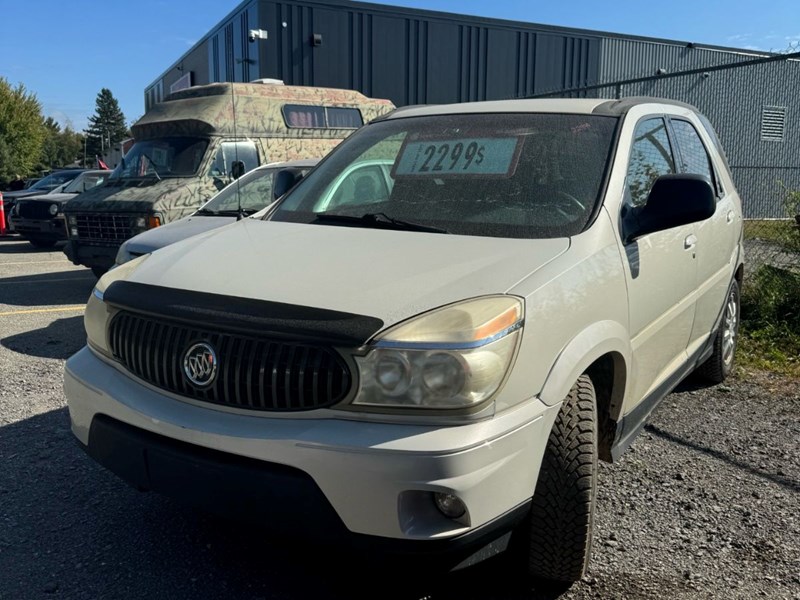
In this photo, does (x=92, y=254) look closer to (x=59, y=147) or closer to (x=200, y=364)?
(x=200, y=364)

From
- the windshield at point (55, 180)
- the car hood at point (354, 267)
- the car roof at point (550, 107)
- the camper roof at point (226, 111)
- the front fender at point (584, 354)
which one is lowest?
the front fender at point (584, 354)

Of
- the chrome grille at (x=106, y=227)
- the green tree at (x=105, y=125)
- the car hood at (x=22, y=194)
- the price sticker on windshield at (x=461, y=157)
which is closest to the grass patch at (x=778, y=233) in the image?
the price sticker on windshield at (x=461, y=157)

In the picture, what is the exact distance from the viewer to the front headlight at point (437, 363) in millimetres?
2102

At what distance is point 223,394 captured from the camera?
231 centimetres

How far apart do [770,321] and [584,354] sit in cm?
477

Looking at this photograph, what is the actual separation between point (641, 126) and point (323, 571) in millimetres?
2494

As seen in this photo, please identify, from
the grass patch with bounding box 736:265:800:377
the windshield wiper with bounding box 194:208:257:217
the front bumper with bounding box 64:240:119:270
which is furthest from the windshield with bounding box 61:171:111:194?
the grass patch with bounding box 736:265:800:377

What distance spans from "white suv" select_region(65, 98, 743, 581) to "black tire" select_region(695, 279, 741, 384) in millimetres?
1714

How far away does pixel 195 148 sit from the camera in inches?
375

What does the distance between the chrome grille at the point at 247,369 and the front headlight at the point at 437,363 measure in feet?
0.36

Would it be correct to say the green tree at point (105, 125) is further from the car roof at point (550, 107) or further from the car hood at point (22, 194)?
the car roof at point (550, 107)

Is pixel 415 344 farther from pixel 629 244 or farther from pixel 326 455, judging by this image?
pixel 629 244

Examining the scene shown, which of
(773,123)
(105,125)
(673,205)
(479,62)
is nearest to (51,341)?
(673,205)

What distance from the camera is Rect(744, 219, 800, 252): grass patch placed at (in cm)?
654
